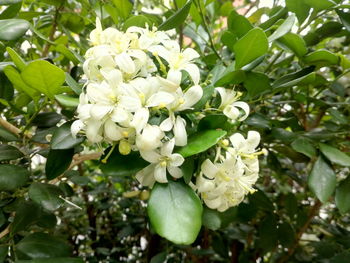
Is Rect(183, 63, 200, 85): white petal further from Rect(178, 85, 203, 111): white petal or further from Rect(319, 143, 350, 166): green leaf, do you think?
Rect(319, 143, 350, 166): green leaf

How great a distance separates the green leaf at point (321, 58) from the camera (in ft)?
2.31

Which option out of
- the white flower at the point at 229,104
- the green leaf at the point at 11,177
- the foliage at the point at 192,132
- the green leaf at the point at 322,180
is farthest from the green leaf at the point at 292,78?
the green leaf at the point at 11,177

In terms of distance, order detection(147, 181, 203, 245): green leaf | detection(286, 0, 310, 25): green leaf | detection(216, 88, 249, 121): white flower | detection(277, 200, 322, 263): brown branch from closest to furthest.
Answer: detection(147, 181, 203, 245): green leaf < detection(216, 88, 249, 121): white flower < detection(286, 0, 310, 25): green leaf < detection(277, 200, 322, 263): brown branch

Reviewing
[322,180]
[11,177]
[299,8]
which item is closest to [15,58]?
[11,177]

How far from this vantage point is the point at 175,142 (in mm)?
547

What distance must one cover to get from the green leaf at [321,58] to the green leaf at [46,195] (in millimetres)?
594

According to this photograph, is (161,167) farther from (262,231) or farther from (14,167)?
(262,231)

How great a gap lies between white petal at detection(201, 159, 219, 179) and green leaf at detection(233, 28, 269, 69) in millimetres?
200

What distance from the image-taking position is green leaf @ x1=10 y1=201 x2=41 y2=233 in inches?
29.9

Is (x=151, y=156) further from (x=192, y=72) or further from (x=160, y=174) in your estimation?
(x=192, y=72)

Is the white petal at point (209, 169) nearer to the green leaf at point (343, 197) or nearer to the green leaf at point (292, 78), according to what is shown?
the green leaf at point (292, 78)

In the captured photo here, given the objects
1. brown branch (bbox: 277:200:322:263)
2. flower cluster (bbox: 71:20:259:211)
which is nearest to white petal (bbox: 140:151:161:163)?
flower cluster (bbox: 71:20:259:211)

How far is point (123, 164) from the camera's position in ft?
1.87

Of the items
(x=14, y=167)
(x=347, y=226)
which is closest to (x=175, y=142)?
(x=14, y=167)
